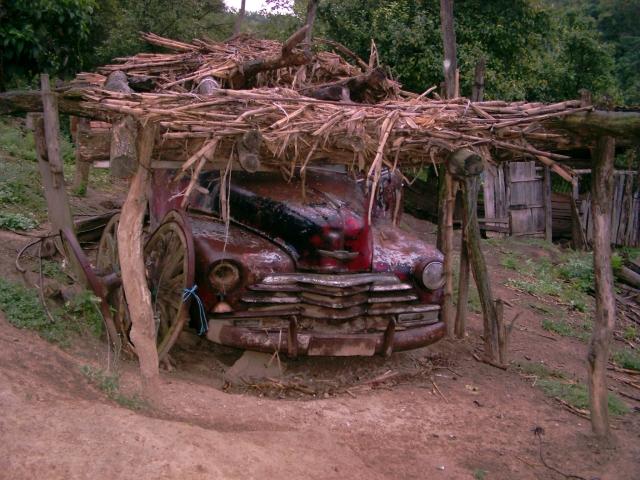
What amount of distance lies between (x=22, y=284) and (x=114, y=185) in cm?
587

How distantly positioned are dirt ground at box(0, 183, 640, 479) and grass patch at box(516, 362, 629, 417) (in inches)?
4.0

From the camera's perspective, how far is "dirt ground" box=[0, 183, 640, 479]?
3158 millimetres

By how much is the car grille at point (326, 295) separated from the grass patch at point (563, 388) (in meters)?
1.78

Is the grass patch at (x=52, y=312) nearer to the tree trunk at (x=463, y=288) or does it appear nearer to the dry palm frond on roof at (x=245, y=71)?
the dry palm frond on roof at (x=245, y=71)

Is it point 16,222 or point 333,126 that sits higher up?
point 333,126

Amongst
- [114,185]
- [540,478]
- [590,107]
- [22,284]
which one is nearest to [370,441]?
[540,478]

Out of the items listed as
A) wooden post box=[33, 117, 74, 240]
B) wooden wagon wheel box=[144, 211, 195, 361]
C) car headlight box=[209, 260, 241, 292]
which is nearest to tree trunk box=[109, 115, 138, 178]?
wooden wagon wheel box=[144, 211, 195, 361]

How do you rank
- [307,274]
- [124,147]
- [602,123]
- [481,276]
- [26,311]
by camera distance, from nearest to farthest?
A: [124,147], [602,123], [26,311], [307,274], [481,276]

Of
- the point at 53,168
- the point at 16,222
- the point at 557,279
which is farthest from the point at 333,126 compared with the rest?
the point at 557,279

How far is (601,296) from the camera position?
14.9 ft

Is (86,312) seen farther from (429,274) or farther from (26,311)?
(429,274)

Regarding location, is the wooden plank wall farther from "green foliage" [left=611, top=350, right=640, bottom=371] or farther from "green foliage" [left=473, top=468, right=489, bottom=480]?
"green foliage" [left=473, top=468, right=489, bottom=480]

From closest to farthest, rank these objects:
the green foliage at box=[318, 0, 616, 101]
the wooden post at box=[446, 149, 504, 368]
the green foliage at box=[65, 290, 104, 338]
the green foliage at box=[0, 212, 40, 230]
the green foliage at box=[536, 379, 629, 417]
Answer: the green foliage at box=[65, 290, 104, 338] < the green foliage at box=[536, 379, 629, 417] < the wooden post at box=[446, 149, 504, 368] < the green foliage at box=[0, 212, 40, 230] < the green foliage at box=[318, 0, 616, 101]

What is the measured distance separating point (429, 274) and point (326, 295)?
3.39 ft
